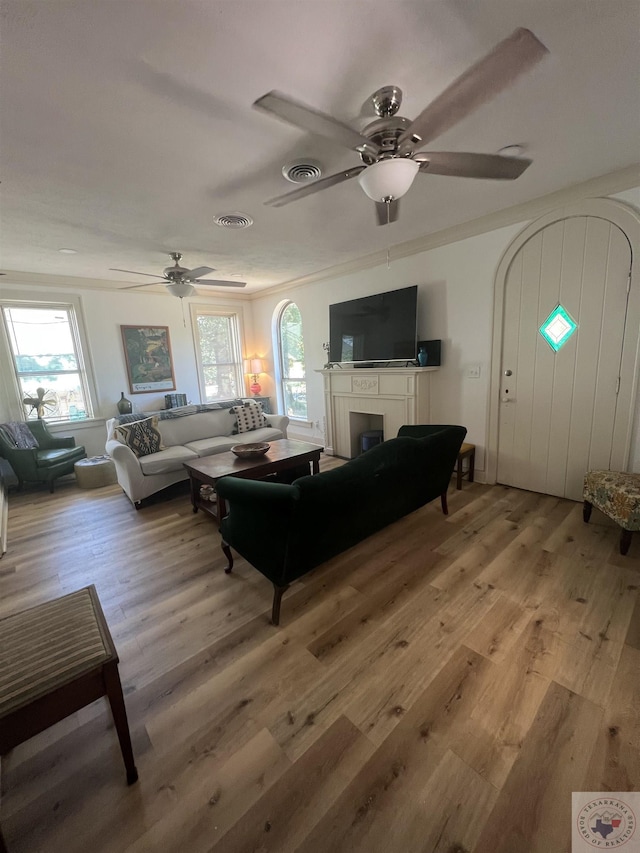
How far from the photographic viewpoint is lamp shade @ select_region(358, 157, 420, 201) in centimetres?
149

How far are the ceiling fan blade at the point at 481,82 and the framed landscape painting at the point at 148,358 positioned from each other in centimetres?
492

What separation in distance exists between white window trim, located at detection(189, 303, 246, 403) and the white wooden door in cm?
467

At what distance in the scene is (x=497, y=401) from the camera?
3393 millimetres

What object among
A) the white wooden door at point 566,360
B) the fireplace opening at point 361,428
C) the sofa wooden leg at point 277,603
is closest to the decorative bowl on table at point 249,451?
the fireplace opening at point 361,428

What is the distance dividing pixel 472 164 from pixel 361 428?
3423 millimetres

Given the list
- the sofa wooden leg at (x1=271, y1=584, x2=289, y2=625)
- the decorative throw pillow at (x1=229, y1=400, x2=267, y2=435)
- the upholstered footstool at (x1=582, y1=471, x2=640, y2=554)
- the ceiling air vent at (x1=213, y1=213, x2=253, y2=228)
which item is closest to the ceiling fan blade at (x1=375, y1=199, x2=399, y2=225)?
the ceiling air vent at (x1=213, y1=213, x2=253, y2=228)

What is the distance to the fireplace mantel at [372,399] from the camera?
3793mm

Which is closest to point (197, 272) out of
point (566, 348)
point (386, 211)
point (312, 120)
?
point (386, 211)

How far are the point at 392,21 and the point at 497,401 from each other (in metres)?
2.92

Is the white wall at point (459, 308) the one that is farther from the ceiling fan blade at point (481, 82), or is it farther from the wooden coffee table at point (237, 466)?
the ceiling fan blade at point (481, 82)

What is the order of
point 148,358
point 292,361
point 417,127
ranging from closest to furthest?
point 417,127 < point 148,358 < point 292,361

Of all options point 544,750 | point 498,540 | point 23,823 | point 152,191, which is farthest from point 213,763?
point 152,191

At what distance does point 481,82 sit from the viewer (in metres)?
1.16

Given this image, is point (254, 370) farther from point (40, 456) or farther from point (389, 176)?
point (389, 176)
